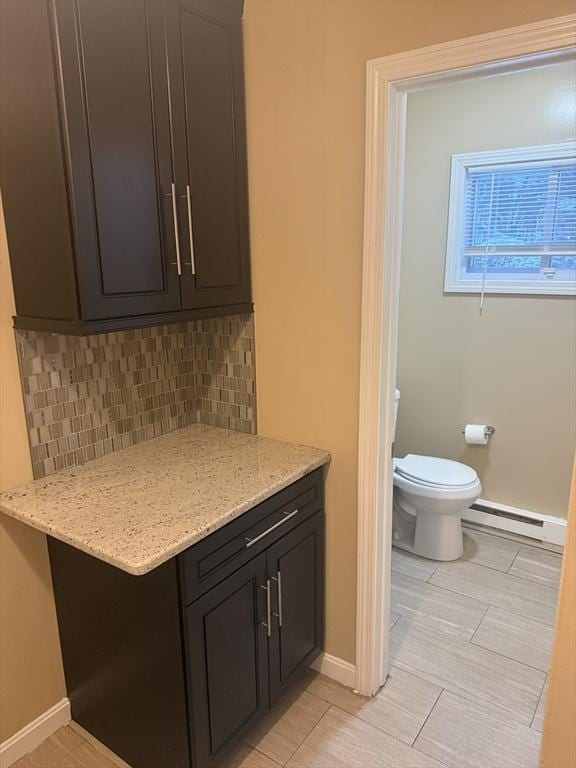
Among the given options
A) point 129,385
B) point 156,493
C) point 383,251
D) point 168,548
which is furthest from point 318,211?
point 168,548

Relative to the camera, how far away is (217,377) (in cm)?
221

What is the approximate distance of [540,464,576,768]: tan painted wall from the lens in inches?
24.2

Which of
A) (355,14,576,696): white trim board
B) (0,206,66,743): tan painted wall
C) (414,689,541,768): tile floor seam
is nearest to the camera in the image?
(355,14,576,696): white trim board

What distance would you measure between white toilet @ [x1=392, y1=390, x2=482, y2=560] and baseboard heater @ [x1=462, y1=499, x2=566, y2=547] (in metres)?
0.36

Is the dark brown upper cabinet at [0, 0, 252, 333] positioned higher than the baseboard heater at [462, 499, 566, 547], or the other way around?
the dark brown upper cabinet at [0, 0, 252, 333]

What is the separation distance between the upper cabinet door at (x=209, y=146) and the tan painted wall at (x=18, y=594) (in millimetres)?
557

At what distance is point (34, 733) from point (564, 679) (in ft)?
6.13

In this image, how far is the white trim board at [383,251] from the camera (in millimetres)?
1415

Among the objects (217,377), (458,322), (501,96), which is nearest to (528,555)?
(458,322)

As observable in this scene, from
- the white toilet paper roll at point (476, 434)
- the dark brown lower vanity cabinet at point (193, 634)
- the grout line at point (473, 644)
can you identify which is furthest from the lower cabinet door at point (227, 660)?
the white toilet paper roll at point (476, 434)

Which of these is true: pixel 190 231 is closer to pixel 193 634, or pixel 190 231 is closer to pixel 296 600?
pixel 193 634

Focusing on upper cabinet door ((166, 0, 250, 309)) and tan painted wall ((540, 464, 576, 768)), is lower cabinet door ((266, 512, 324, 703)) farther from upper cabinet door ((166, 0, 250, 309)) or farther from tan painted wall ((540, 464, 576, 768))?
tan painted wall ((540, 464, 576, 768))

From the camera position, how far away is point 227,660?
5.27 ft

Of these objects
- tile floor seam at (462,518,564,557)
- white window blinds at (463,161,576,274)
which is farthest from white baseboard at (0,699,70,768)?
white window blinds at (463,161,576,274)
